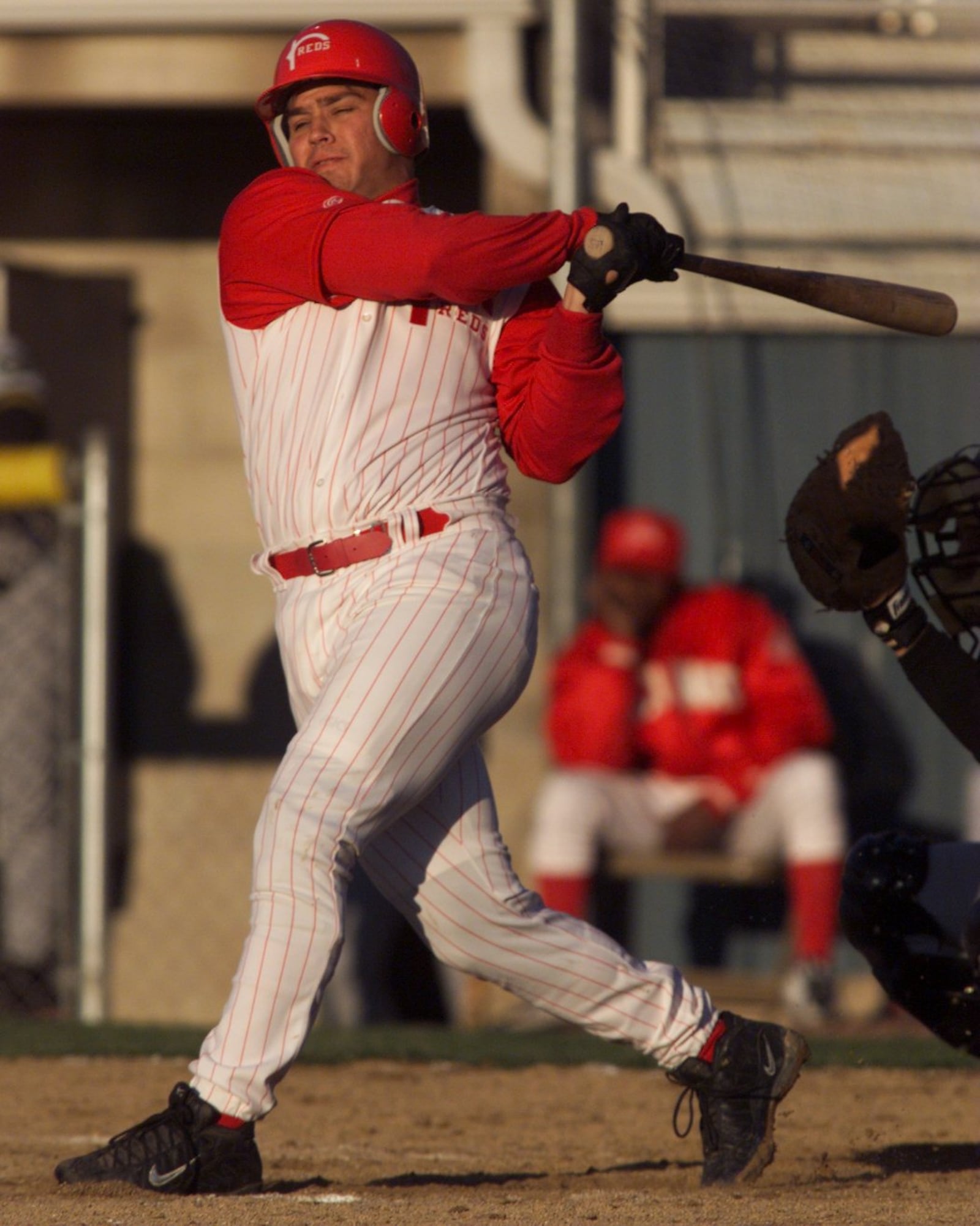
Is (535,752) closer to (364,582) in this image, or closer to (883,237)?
(883,237)

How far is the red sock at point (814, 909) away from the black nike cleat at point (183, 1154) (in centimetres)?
375

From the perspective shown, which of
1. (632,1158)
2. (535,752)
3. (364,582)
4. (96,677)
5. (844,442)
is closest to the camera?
(364,582)

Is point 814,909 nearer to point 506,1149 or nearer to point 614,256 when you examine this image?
point 506,1149

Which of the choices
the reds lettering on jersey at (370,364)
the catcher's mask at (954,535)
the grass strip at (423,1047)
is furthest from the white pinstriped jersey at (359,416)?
the grass strip at (423,1047)

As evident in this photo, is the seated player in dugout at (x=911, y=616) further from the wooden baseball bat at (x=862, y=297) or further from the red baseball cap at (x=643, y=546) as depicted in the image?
the red baseball cap at (x=643, y=546)

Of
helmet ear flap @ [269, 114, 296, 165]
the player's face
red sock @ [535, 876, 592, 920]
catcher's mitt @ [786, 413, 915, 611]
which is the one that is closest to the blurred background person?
red sock @ [535, 876, 592, 920]

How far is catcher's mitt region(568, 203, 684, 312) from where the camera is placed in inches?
119

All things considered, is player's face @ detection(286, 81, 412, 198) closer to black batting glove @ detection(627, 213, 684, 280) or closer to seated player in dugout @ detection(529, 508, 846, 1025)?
black batting glove @ detection(627, 213, 684, 280)

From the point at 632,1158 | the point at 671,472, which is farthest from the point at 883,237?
the point at 632,1158

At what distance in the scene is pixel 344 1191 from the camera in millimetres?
3305

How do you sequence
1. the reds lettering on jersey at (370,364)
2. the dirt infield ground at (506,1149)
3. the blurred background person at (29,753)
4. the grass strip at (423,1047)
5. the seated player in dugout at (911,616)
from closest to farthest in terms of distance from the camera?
the dirt infield ground at (506,1149) < the reds lettering on jersey at (370,364) < the seated player in dugout at (911,616) < the grass strip at (423,1047) < the blurred background person at (29,753)

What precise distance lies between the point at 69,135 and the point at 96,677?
323cm

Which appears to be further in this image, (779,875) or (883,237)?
(883,237)

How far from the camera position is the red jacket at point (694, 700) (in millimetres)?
6793
